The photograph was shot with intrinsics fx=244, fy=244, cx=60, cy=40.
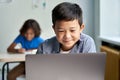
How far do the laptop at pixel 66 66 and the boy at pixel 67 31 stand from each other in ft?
0.68

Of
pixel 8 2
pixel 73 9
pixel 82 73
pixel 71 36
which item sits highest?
pixel 8 2

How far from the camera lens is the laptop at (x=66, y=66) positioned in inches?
33.3

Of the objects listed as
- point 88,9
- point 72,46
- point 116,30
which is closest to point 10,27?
point 88,9

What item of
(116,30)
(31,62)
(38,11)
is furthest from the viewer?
(38,11)

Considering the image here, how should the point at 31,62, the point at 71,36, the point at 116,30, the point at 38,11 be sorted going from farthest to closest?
the point at 38,11 → the point at 116,30 → the point at 71,36 → the point at 31,62

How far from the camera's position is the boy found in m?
1.04

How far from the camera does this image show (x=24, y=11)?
150 inches

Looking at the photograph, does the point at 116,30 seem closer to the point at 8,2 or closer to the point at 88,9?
the point at 88,9

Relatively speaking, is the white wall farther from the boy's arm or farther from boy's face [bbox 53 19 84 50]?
boy's face [bbox 53 19 84 50]

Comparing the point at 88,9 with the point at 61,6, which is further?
the point at 88,9

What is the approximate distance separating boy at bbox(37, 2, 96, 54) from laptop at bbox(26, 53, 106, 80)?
0.21m

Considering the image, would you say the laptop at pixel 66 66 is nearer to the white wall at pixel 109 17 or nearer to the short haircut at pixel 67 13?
the short haircut at pixel 67 13

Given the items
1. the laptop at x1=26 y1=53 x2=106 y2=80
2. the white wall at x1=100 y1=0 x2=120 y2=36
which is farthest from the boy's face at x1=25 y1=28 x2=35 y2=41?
the laptop at x1=26 y1=53 x2=106 y2=80

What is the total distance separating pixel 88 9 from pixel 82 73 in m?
3.15
